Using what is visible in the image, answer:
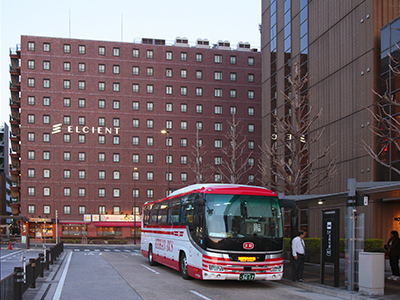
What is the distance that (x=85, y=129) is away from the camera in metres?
78.3

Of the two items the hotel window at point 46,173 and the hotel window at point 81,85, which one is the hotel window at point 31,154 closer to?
the hotel window at point 46,173

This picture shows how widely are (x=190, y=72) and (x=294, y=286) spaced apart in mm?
69486

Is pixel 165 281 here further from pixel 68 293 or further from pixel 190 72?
pixel 190 72

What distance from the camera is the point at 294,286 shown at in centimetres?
1606

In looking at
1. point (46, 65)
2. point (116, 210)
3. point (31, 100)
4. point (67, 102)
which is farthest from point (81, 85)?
point (116, 210)

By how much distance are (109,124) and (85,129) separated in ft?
13.0

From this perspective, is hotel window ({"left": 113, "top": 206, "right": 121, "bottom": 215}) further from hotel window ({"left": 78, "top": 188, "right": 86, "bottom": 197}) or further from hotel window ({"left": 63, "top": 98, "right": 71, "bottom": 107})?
hotel window ({"left": 63, "top": 98, "right": 71, "bottom": 107})

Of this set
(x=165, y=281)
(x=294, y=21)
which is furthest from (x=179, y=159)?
(x=165, y=281)

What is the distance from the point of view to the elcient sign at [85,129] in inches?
3046

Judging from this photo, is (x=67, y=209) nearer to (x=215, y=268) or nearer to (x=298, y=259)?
(x=298, y=259)

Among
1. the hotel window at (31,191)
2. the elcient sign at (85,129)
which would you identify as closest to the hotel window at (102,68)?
the elcient sign at (85,129)

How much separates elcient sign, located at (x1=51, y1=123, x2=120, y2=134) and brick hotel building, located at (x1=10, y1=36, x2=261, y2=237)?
16 centimetres

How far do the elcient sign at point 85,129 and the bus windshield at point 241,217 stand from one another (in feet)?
215

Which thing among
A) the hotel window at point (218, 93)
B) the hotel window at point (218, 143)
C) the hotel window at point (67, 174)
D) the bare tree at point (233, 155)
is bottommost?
the hotel window at point (67, 174)
